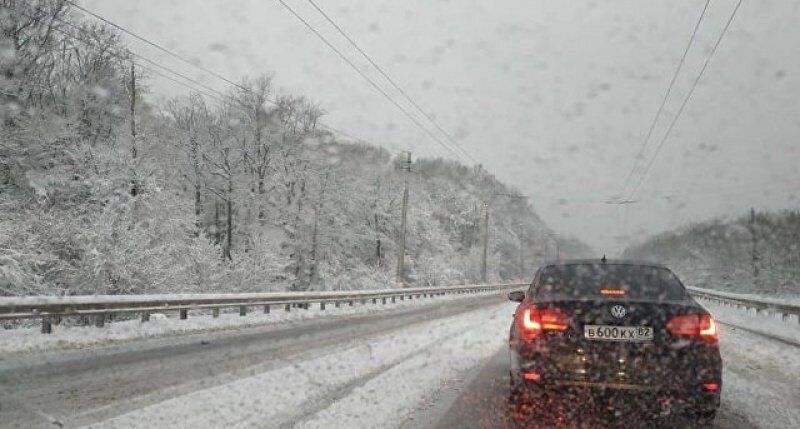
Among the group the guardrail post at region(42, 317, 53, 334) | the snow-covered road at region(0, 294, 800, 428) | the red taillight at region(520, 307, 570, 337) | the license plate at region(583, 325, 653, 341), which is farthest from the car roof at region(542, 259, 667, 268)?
the guardrail post at region(42, 317, 53, 334)

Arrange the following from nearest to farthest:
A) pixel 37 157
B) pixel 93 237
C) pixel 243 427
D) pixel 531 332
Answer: pixel 243 427 → pixel 531 332 → pixel 93 237 → pixel 37 157

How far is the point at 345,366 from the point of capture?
9.25 meters

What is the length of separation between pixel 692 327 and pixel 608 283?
0.97 m

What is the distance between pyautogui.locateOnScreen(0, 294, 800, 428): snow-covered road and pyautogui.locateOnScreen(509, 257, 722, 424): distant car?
63cm

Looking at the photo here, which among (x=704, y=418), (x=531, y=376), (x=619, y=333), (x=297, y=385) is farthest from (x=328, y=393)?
(x=704, y=418)

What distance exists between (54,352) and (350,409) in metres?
7.16

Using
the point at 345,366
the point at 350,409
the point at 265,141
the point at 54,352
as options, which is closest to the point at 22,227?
the point at 54,352

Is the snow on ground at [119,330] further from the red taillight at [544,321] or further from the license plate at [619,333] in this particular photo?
the license plate at [619,333]

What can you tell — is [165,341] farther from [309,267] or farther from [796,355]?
[309,267]

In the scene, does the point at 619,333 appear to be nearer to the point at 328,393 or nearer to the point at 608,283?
the point at 608,283

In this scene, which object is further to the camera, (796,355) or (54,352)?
(796,355)

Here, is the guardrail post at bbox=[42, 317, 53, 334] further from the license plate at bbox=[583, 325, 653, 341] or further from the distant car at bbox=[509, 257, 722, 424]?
the license plate at bbox=[583, 325, 653, 341]

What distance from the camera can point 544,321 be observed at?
593 cm

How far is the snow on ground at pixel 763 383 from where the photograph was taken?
6.20 m
